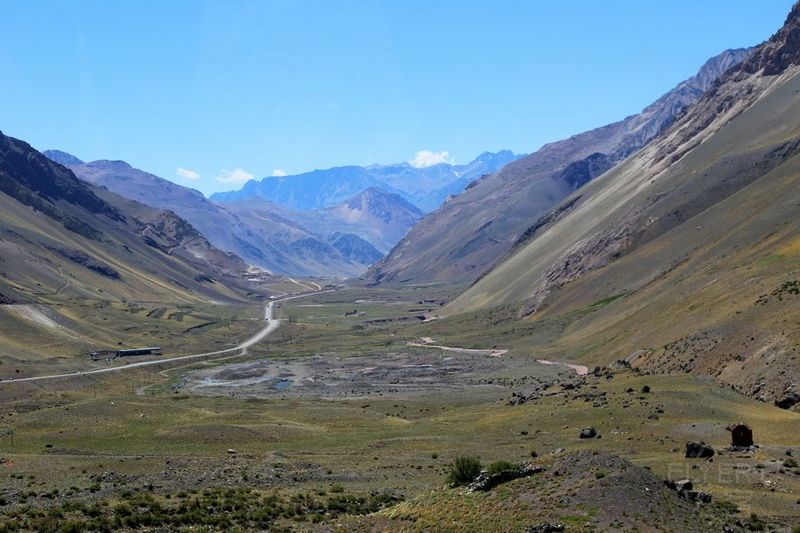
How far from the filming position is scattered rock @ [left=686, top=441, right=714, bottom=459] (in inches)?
1699

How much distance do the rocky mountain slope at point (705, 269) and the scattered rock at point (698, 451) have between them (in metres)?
21.1

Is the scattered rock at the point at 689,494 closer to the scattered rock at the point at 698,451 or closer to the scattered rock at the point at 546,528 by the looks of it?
the scattered rock at the point at 546,528

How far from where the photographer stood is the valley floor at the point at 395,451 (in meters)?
30.5

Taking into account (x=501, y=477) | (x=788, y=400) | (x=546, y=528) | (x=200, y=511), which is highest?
(x=546, y=528)

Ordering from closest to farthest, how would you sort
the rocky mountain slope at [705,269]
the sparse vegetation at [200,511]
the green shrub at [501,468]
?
1. the sparse vegetation at [200,511]
2. the green shrub at [501,468]
3. the rocky mountain slope at [705,269]

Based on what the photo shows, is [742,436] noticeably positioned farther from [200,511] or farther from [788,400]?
[200,511]

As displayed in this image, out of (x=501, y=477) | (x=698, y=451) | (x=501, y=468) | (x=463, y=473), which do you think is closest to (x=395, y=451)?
(x=463, y=473)

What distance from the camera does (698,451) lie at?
143 ft

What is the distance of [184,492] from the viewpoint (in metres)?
39.2

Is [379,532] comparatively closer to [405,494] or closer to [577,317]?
[405,494]

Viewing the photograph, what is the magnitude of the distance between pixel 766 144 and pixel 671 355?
3612 inches

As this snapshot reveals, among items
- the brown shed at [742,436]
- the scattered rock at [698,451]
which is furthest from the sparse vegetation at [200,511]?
the brown shed at [742,436]

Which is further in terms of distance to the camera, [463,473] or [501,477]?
[463,473]

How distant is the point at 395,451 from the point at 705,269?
74870mm
